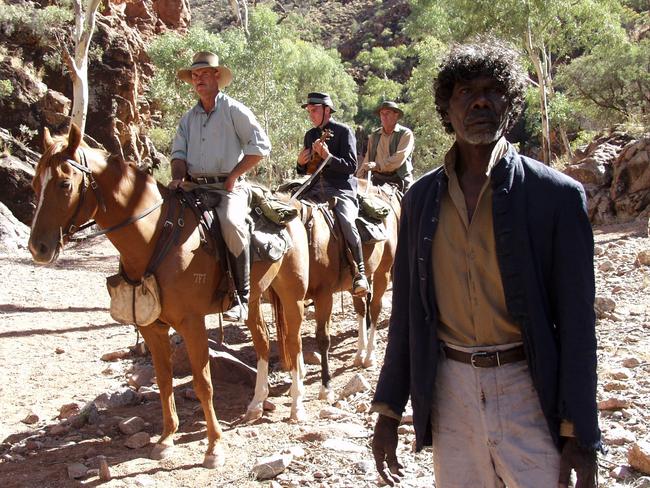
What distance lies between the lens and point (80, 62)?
50.9ft

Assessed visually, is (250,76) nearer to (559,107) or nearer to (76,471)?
(559,107)

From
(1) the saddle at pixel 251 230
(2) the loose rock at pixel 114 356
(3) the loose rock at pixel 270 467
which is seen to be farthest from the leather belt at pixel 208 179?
(2) the loose rock at pixel 114 356

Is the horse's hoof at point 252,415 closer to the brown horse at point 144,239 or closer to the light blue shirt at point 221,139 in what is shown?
the brown horse at point 144,239

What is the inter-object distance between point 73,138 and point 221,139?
4.42ft

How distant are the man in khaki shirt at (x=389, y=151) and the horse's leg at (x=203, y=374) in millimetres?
4497

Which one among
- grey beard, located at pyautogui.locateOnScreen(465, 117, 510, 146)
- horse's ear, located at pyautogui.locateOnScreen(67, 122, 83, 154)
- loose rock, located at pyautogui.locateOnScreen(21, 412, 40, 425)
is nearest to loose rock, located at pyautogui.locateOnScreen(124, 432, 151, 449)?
loose rock, located at pyautogui.locateOnScreen(21, 412, 40, 425)

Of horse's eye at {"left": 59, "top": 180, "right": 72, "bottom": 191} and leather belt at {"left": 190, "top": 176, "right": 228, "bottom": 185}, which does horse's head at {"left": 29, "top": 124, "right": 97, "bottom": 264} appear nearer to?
horse's eye at {"left": 59, "top": 180, "right": 72, "bottom": 191}

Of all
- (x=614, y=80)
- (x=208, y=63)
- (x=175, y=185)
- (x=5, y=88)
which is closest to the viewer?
(x=175, y=185)

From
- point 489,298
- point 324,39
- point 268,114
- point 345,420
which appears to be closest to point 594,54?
point 268,114

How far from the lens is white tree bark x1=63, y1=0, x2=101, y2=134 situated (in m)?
14.9

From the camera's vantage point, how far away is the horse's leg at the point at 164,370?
527 cm

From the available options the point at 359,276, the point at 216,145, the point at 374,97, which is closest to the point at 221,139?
the point at 216,145

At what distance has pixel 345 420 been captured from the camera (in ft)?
18.5

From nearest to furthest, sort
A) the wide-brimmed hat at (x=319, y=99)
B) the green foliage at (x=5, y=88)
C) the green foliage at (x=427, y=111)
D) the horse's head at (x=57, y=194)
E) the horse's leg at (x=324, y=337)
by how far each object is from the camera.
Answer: the horse's head at (x=57, y=194)
the horse's leg at (x=324, y=337)
the wide-brimmed hat at (x=319, y=99)
the green foliage at (x=5, y=88)
the green foliage at (x=427, y=111)
